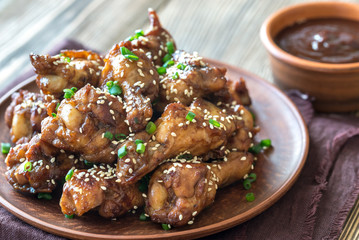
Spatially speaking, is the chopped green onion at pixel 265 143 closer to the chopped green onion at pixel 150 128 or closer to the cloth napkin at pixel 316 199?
the cloth napkin at pixel 316 199

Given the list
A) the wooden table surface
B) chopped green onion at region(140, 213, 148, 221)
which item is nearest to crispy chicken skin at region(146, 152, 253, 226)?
chopped green onion at region(140, 213, 148, 221)

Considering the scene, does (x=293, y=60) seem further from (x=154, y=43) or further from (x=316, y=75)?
(x=154, y=43)

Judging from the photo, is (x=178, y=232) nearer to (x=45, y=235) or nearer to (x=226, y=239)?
(x=226, y=239)

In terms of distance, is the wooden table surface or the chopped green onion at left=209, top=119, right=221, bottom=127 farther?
the wooden table surface

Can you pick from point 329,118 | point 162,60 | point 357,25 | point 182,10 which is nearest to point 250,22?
point 182,10

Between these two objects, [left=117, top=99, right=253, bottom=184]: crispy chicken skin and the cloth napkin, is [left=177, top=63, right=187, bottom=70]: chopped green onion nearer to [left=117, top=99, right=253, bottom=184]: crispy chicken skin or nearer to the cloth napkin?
[left=117, top=99, right=253, bottom=184]: crispy chicken skin

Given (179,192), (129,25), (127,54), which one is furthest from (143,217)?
(129,25)
